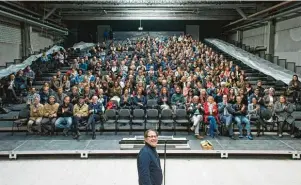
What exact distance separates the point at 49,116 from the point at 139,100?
2809 mm

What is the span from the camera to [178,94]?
1042cm

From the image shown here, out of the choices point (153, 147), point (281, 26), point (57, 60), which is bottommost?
point (153, 147)

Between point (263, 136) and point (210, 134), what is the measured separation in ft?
4.88

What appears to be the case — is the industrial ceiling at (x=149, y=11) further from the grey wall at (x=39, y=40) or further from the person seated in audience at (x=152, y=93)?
the person seated in audience at (x=152, y=93)

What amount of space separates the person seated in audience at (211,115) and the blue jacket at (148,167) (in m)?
5.83

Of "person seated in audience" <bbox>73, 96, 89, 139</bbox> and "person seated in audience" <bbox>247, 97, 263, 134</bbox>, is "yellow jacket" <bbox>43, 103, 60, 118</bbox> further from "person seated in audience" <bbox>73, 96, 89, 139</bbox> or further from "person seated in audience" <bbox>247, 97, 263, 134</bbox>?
"person seated in audience" <bbox>247, 97, 263, 134</bbox>

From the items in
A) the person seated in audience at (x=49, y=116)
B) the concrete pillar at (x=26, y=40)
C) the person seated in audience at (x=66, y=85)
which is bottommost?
the person seated in audience at (x=49, y=116)

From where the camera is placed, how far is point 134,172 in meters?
6.48

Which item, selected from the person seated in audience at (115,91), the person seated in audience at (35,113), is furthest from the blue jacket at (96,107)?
the person seated in audience at (115,91)

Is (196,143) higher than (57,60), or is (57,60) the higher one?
(57,60)

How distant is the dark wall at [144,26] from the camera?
102 feet

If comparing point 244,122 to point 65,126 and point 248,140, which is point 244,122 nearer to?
point 248,140

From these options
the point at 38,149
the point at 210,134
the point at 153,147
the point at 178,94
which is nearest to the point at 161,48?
the point at 178,94

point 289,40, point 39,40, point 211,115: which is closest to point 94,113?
point 211,115
